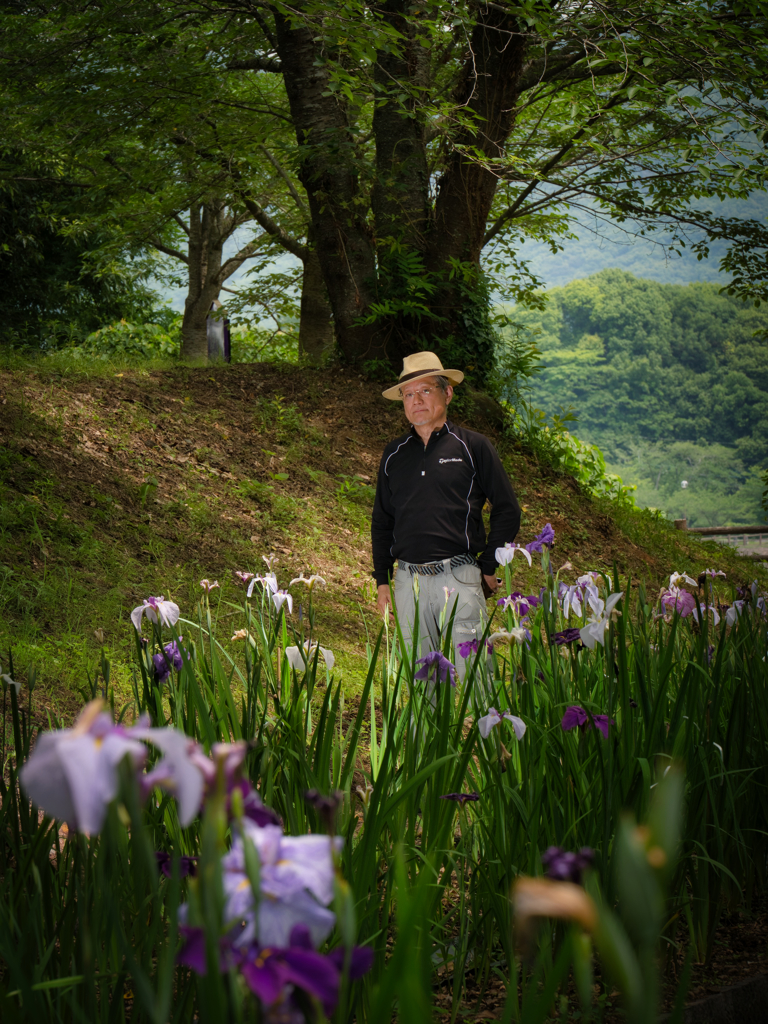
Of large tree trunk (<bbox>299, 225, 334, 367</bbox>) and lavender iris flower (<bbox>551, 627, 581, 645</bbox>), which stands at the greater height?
large tree trunk (<bbox>299, 225, 334, 367</bbox>)

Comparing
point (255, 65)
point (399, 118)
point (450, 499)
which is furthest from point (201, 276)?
point (450, 499)

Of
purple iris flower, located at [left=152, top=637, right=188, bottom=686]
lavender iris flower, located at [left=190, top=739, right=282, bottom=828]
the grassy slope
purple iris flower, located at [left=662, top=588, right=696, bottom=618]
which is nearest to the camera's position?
lavender iris flower, located at [left=190, top=739, right=282, bottom=828]

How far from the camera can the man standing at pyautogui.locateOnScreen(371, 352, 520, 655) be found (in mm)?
3094

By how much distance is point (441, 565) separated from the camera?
3123mm

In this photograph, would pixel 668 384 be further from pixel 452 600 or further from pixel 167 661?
pixel 167 661

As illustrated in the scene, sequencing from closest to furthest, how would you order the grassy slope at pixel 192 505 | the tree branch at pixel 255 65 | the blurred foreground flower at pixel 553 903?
the blurred foreground flower at pixel 553 903 < the grassy slope at pixel 192 505 < the tree branch at pixel 255 65

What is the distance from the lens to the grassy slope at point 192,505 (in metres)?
4.16

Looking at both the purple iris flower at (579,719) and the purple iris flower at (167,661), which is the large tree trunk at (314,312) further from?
the purple iris flower at (579,719)

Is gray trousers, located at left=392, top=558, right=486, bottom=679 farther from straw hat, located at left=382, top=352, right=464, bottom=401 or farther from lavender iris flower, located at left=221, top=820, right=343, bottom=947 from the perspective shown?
lavender iris flower, located at left=221, top=820, right=343, bottom=947

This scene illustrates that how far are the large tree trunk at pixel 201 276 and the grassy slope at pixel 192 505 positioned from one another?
5.67 m

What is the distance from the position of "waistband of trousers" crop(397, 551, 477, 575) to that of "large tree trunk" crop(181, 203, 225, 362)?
11.0m

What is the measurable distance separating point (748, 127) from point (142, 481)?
177 inches

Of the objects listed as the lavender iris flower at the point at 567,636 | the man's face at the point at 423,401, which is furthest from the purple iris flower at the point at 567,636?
the man's face at the point at 423,401

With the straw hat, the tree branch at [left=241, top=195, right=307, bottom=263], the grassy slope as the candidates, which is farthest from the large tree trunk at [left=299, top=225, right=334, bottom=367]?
the straw hat
